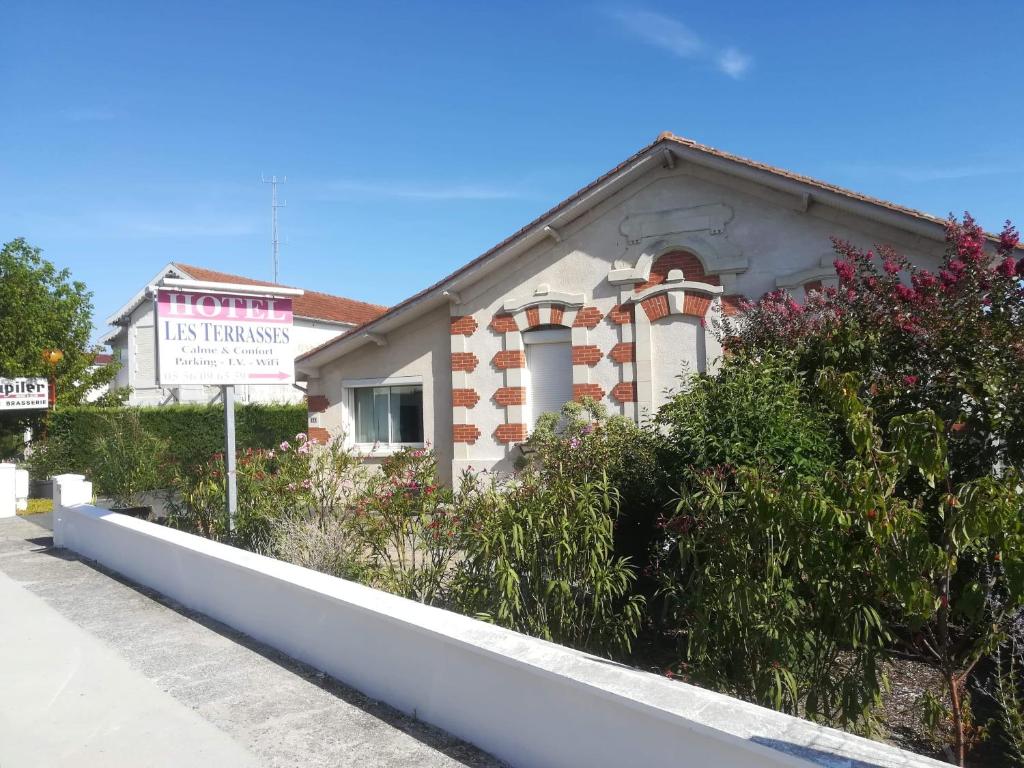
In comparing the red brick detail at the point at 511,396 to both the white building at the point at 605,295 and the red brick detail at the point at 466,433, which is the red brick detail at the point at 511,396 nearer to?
the white building at the point at 605,295

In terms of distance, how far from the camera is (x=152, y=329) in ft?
109

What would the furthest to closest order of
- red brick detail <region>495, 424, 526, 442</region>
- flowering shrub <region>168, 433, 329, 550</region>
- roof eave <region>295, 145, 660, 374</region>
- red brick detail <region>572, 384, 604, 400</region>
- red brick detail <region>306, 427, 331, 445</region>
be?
red brick detail <region>306, 427, 331, 445</region> → red brick detail <region>495, 424, 526, 442</region> → red brick detail <region>572, 384, 604, 400</region> → roof eave <region>295, 145, 660, 374</region> → flowering shrub <region>168, 433, 329, 550</region>

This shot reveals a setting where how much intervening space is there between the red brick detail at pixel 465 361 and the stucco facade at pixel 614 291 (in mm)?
20

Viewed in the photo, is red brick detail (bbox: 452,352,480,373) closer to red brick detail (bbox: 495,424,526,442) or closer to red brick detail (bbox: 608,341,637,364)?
red brick detail (bbox: 495,424,526,442)

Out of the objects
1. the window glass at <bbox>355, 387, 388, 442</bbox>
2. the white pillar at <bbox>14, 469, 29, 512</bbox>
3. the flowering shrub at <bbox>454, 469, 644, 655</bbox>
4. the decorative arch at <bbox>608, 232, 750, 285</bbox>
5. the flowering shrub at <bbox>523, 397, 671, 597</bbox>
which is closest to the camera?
the flowering shrub at <bbox>454, 469, 644, 655</bbox>

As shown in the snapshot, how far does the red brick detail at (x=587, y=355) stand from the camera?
13.3 metres

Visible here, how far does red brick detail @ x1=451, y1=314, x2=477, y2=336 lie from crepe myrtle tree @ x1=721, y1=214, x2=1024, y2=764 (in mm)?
8267

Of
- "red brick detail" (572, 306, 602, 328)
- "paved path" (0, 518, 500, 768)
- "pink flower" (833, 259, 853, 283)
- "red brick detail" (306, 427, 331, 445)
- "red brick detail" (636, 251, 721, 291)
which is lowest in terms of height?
"paved path" (0, 518, 500, 768)

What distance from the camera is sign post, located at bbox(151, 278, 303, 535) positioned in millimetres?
8914

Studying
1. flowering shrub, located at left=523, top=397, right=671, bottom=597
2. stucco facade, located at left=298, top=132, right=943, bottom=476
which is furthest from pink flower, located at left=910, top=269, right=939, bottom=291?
stucco facade, located at left=298, top=132, right=943, bottom=476

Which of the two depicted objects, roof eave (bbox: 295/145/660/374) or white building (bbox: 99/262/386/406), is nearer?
roof eave (bbox: 295/145/660/374)

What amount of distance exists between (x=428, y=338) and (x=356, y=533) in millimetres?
8042

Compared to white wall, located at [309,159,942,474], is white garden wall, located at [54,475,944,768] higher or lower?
lower

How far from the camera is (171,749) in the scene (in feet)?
15.0
